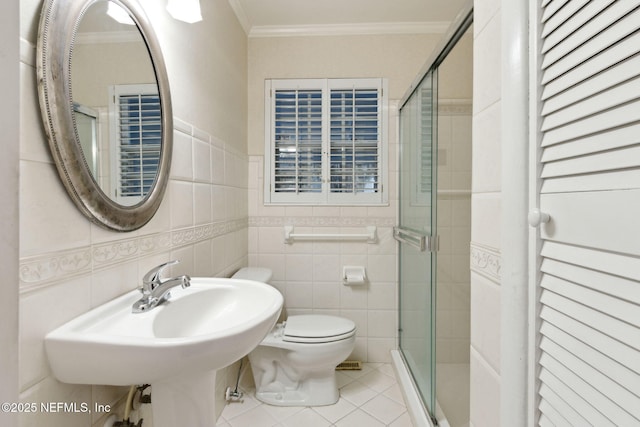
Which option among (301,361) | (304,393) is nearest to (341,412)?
(304,393)

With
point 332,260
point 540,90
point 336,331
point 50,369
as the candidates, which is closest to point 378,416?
point 336,331

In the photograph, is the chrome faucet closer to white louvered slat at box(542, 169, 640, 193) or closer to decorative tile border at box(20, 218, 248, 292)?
decorative tile border at box(20, 218, 248, 292)

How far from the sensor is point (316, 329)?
1.62m

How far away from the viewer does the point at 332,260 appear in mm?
2094

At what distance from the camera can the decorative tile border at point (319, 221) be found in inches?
81.9

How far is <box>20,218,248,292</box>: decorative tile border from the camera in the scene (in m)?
0.61

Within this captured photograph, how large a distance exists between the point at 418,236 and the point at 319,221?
0.77 m

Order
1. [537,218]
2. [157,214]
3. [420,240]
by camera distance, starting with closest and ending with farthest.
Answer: [537,218] → [157,214] → [420,240]

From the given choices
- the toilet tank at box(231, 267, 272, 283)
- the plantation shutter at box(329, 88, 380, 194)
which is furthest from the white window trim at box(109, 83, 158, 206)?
the plantation shutter at box(329, 88, 380, 194)

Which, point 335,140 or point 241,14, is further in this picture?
point 335,140

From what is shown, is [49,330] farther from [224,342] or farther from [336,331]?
[336,331]

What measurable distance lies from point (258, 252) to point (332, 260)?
53 cm

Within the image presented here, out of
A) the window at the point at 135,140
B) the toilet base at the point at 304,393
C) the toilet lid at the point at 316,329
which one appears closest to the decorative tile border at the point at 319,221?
the toilet lid at the point at 316,329

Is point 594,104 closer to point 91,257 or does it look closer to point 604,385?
point 604,385
